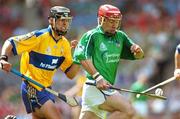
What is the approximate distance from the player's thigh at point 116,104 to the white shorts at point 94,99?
0.20ft

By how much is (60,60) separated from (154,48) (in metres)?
9.25

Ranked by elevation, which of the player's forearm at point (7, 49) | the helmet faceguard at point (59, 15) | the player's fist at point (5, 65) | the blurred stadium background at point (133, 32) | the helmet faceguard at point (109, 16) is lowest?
the blurred stadium background at point (133, 32)

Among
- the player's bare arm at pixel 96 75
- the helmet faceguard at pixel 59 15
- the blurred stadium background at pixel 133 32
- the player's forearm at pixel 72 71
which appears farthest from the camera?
the blurred stadium background at pixel 133 32

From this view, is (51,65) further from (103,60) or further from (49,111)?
(103,60)

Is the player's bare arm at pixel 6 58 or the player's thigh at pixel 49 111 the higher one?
the player's bare arm at pixel 6 58

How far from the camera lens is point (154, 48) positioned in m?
22.7

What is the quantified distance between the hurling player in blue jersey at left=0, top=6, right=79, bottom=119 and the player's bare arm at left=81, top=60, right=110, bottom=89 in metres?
0.82

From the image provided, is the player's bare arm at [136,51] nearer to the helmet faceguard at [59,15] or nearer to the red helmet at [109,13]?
the red helmet at [109,13]

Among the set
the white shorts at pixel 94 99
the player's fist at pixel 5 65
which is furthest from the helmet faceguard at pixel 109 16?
the player's fist at pixel 5 65

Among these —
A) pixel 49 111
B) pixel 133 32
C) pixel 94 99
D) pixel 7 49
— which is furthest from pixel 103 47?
pixel 133 32

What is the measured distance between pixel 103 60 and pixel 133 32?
33.3 feet

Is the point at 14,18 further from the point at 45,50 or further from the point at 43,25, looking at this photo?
the point at 45,50

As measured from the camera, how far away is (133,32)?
23219mm

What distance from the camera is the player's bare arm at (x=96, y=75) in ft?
42.0
